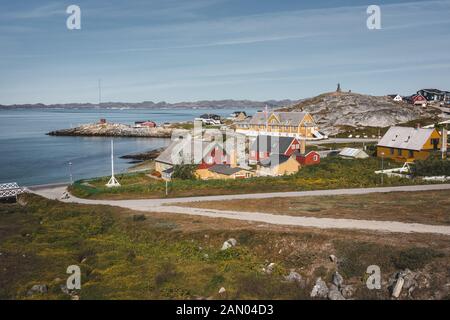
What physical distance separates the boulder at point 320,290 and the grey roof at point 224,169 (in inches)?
1177

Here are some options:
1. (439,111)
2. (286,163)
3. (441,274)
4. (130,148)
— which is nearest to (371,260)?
(441,274)

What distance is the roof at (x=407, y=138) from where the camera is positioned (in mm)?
56281

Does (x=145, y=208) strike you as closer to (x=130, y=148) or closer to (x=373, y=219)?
(x=373, y=219)

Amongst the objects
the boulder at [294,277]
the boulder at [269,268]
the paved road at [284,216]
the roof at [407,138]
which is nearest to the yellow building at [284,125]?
the roof at [407,138]

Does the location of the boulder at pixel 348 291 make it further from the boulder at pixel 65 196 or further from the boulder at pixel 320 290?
the boulder at pixel 65 196

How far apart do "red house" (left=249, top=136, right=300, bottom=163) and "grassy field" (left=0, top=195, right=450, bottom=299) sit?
27715mm

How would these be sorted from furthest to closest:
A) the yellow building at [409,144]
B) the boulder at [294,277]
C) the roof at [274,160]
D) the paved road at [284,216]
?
1. the yellow building at [409,144]
2. the roof at [274,160]
3. the paved road at [284,216]
4. the boulder at [294,277]

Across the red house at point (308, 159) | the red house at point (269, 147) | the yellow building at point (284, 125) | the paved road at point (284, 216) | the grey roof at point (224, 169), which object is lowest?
the paved road at point (284, 216)

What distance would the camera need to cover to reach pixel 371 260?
2228 cm

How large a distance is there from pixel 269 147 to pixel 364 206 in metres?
26.2

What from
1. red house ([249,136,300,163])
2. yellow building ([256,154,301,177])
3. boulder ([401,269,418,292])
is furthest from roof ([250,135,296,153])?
boulder ([401,269,418,292])

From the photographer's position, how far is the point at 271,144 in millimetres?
58844

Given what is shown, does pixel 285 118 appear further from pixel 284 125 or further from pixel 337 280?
pixel 337 280
